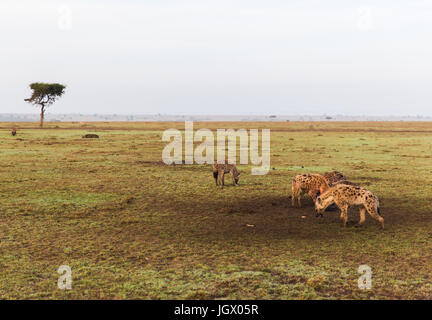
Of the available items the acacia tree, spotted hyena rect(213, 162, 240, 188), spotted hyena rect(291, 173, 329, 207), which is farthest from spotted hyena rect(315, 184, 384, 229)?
the acacia tree

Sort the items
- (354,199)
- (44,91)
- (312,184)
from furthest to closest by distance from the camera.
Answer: (44,91)
(312,184)
(354,199)

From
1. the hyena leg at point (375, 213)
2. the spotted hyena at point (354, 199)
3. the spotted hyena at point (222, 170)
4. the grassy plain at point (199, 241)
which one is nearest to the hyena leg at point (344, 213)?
the spotted hyena at point (354, 199)

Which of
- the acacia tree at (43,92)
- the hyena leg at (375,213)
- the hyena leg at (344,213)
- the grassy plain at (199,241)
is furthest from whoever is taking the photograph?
the acacia tree at (43,92)

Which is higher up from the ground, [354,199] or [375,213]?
[354,199]

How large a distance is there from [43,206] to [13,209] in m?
0.99

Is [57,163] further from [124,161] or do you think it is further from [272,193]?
[272,193]

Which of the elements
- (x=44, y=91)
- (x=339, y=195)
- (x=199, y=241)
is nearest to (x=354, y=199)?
(x=339, y=195)

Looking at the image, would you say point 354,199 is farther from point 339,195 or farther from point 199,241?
point 199,241

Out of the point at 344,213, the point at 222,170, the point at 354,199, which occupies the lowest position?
the point at 344,213

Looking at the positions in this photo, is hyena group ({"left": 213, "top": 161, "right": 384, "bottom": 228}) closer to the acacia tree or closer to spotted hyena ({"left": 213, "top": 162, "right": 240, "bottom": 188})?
spotted hyena ({"left": 213, "top": 162, "right": 240, "bottom": 188})

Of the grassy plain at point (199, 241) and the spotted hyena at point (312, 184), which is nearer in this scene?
the grassy plain at point (199, 241)

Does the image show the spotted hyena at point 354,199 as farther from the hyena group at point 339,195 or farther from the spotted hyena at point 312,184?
the spotted hyena at point 312,184

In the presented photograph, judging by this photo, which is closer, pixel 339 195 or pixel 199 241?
pixel 199 241
